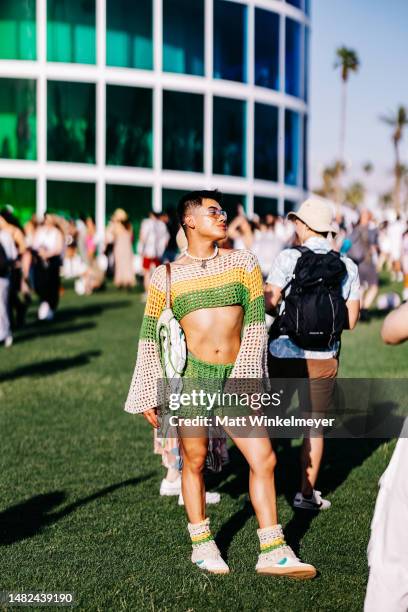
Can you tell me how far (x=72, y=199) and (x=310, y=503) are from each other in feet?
100

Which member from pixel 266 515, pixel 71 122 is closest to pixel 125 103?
pixel 71 122

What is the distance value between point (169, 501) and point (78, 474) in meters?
1.04

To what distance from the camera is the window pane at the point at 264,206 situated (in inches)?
1539

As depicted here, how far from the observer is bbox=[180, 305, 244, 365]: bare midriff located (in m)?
5.26

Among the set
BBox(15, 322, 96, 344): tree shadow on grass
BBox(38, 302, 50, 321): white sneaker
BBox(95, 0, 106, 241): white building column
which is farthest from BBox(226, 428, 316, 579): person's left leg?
BBox(95, 0, 106, 241): white building column

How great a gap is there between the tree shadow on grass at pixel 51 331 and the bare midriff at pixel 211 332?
438 inches

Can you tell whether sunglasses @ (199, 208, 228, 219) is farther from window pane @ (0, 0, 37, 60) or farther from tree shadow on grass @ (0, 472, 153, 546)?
window pane @ (0, 0, 37, 60)

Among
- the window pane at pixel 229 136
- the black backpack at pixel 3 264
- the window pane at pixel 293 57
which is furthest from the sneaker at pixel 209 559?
the window pane at pixel 293 57

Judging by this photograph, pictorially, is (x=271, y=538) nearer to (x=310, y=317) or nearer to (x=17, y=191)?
(x=310, y=317)

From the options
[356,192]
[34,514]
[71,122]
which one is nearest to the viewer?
[34,514]

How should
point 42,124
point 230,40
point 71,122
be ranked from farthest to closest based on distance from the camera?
point 230,40, point 71,122, point 42,124

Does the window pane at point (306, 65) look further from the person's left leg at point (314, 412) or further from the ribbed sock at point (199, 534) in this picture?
the ribbed sock at point (199, 534)

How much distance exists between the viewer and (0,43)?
3622cm

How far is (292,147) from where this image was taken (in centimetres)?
4078
